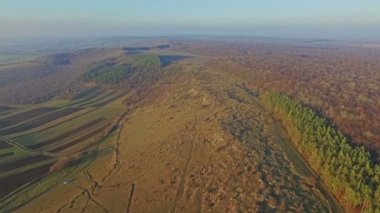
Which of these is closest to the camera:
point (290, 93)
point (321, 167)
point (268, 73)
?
point (321, 167)

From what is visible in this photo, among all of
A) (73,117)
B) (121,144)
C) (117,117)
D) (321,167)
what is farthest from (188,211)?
(73,117)

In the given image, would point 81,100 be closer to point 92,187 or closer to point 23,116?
point 23,116

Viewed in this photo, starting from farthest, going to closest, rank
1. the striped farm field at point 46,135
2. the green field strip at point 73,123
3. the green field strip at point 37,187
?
the green field strip at point 73,123 < the striped farm field at point 46,135 < the green field strip at point 37,187

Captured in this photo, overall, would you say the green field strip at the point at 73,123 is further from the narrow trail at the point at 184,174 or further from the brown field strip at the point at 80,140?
the narrow trail at the point at 184,174

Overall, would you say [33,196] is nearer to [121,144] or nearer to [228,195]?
[121,144]

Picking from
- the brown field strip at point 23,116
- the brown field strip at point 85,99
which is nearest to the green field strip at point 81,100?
the brown field strip at point 85,99
